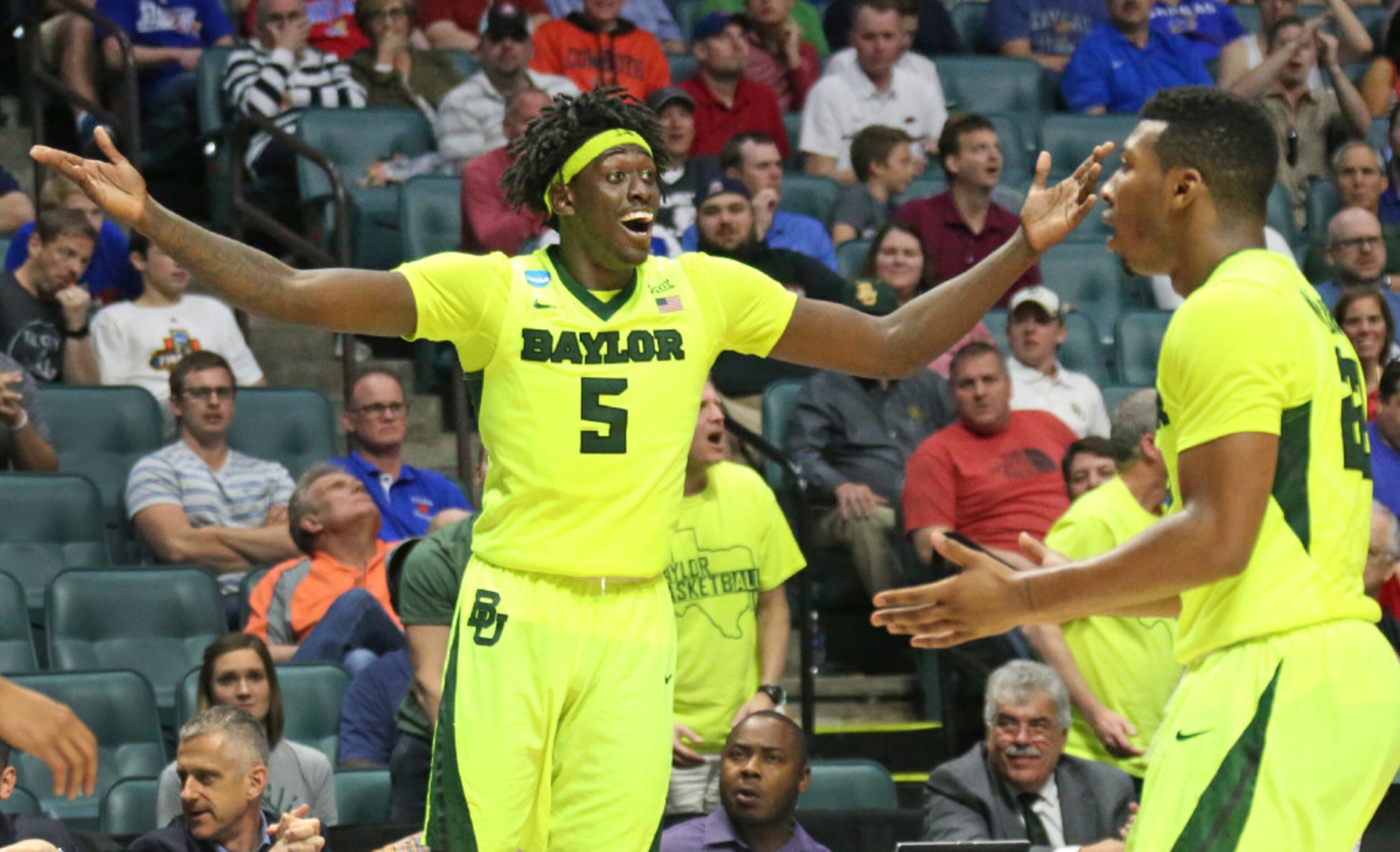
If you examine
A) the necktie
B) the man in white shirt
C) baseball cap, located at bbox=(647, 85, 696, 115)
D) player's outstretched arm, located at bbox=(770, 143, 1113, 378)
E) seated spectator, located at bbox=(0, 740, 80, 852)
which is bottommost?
the necktie

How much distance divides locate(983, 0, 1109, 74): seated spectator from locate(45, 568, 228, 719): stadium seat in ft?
22.0

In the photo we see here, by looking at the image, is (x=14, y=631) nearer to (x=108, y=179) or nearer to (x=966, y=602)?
(x=108, y=179)

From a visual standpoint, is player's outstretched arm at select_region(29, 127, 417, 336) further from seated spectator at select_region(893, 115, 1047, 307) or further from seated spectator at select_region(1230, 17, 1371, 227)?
seated spectator at select_region(1230, 17, 1371, 227)

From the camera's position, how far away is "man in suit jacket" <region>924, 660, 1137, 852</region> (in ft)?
20.3

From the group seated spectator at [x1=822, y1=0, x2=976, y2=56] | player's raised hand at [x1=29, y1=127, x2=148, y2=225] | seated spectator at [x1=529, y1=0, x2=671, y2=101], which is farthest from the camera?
seated spectator at [x1=822, y1=0, x2=976, y2=56]

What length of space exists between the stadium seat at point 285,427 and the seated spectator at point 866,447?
2012mm

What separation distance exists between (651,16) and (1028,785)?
6.50 metres

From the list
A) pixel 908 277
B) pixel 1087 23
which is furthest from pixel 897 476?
pixel 1087 23

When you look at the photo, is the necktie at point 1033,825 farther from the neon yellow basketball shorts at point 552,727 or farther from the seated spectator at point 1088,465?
the neon yellow basketball shorts at point 552,727

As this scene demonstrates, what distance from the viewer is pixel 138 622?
739 cm

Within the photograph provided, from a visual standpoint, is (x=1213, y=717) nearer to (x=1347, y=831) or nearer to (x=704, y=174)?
(x=1347, y=831)

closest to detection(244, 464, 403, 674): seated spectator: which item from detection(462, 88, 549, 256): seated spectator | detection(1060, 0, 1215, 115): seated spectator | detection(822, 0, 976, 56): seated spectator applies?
detection(462, 88, 549, 256): seated spectator

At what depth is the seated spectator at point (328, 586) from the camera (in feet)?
24.1

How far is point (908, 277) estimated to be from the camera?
8.88 metres
